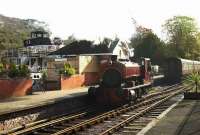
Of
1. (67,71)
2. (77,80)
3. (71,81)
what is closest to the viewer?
(67,71)

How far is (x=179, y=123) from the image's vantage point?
601 inches

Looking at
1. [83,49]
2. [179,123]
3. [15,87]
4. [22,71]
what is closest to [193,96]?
[179,123]

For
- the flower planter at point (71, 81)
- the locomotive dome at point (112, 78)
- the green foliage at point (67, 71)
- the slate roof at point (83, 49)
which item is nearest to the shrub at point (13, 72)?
the locomotive dome at point (112, 78)

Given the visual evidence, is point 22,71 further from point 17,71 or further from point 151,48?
point 151,48

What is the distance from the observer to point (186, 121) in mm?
15680

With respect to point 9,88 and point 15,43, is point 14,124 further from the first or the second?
point 15,43

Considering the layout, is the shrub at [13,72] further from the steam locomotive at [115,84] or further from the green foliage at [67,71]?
the green foliage at [67,71]

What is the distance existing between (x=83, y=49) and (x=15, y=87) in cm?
3699

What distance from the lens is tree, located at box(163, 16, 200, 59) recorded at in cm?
8756

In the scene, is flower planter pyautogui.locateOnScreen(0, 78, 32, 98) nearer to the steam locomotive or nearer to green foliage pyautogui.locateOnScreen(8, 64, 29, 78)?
green foliage pyautogui.locateOnScreen(8, 64, 29, 78)

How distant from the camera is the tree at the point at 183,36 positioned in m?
87.6

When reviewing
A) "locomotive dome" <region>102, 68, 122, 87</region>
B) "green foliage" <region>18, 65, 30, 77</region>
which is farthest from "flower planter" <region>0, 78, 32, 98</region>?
"locomotive dome" <region>102, 68, 122, 87</region>

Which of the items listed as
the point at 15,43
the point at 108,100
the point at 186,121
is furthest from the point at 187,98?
the point at 15,43

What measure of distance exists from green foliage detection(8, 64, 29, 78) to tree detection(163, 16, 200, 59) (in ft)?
206
